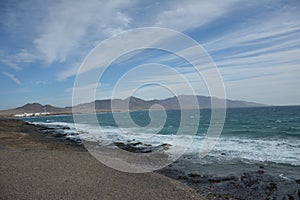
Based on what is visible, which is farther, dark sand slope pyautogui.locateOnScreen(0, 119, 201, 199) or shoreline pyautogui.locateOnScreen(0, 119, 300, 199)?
shoreline pyautogui.locateOnScreen(0, 119, 300, 199)

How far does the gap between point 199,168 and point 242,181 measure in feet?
9.27

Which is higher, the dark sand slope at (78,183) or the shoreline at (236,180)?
the dark sand slope at (78,183)

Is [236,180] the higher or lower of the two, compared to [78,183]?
lower

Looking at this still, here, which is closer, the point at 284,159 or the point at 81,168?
the point at 81,168

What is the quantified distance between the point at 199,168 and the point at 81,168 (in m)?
6.09

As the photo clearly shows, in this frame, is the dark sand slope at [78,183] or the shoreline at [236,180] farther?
the shoreline at [236,180]

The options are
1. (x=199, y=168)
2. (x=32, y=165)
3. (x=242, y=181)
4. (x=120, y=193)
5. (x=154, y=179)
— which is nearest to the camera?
(x=120, y=193)

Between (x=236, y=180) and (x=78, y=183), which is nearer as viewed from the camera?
(x=78, y=183)

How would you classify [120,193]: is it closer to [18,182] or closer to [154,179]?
[154,179]

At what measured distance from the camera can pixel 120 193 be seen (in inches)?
319

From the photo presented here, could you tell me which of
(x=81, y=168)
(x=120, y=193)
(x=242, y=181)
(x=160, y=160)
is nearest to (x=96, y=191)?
(x=120, y=193)

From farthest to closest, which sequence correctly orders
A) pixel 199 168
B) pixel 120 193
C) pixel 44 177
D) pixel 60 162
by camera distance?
1. pixel 199 168
2. pixel 60 162
3. pixel 44 177
4. pixel 120 193

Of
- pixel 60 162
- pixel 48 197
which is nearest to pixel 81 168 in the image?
pixel 60 162

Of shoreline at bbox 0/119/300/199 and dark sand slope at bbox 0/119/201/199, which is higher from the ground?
dark sand slope at bbox 0/119/201/199
